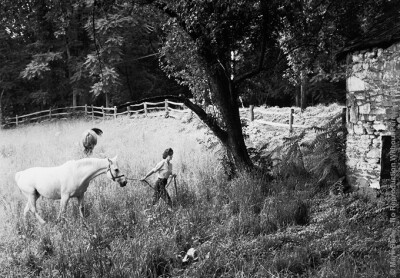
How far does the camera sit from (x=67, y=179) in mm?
6863

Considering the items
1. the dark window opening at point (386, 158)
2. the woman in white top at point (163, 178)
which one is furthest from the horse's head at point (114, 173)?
the dark window opening at point (386, 158)

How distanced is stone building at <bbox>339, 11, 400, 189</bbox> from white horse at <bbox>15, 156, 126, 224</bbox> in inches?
175

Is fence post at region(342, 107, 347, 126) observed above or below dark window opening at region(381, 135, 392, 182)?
above

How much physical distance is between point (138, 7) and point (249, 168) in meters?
4.56

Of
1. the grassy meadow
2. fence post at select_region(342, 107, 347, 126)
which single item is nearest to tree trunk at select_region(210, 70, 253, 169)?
the grassy meadow

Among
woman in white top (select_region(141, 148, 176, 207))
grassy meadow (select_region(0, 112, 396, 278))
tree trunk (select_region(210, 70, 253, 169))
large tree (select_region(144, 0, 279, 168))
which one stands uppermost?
large tree (select_region(144, 0, 279, 168))

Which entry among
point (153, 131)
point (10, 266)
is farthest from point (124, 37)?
point (10, 266)

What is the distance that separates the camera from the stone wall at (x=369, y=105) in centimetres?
676

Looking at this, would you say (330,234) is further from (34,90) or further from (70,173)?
(34,90)

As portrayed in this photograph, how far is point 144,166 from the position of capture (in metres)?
10.7

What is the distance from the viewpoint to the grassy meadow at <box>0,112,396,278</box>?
5.04 meters

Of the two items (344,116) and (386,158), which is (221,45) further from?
(386,158)

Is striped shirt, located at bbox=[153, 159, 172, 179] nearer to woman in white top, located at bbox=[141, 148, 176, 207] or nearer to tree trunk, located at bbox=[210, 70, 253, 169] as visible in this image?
woman in white top, located at bbox=[141, 148, 176, 207]

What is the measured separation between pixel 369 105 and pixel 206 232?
12.4 feet
